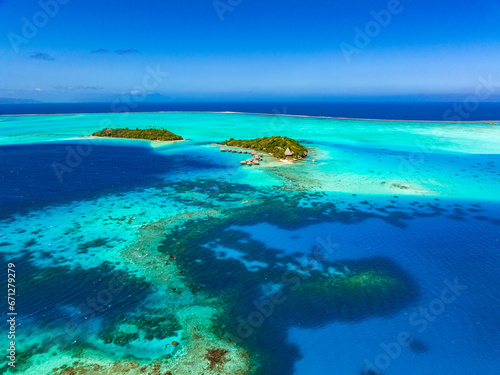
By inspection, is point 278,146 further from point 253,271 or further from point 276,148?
point 253,271

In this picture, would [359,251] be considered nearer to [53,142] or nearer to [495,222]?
[495,222]

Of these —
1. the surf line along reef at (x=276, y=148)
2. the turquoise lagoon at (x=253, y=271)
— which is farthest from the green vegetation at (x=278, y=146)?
the turquoise lagoon at (x=253, y=271)

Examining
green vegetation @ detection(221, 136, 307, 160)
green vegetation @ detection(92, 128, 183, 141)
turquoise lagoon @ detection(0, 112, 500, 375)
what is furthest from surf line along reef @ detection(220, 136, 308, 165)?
green vegetation @ detection(92, 128, 183, 141)

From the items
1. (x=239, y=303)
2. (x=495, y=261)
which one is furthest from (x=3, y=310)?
(x=495, y=261)

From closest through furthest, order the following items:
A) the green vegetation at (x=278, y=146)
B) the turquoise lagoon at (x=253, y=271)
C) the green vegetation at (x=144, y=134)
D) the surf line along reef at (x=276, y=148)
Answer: the turquoise lagoon at (x=253, y=271), the surf line along reef at (x=276, y=148), the green vegetation at (x=278, y=146), the green vegetation at (x=144, y=134)

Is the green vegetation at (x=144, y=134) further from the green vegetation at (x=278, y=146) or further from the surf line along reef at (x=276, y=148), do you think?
the green vegetation at (x=278, y=146)

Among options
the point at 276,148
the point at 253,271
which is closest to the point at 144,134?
the point at 276,148
